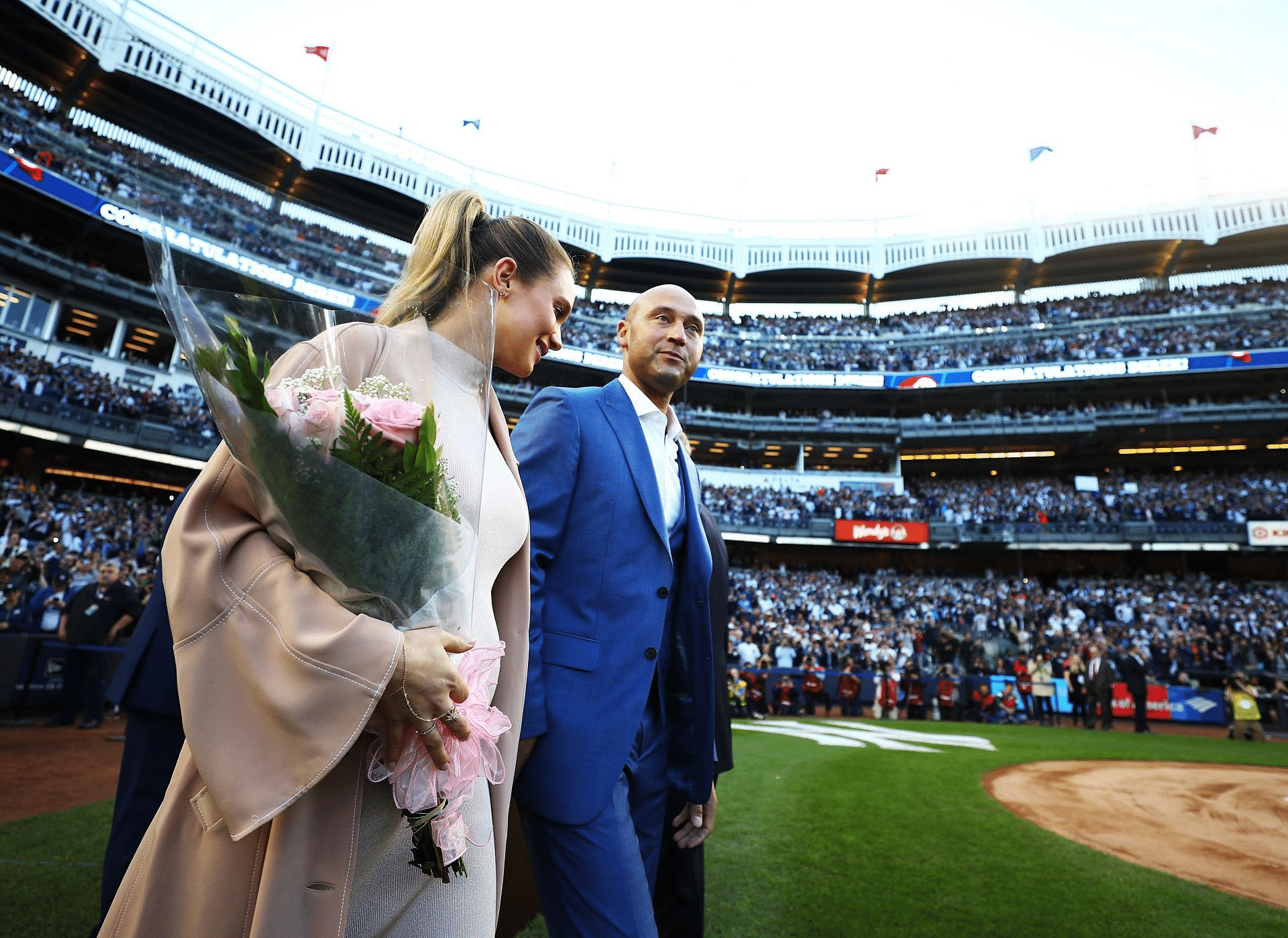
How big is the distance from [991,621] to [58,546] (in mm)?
26181

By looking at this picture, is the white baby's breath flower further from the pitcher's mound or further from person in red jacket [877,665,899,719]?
person in red jacket [877,665,899,719]

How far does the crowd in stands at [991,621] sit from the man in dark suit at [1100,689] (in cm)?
236

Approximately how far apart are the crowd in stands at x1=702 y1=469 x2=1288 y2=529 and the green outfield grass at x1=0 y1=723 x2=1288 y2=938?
25.3 m

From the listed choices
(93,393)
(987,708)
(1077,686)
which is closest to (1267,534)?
(1077,686)

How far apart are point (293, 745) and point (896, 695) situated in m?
16.5

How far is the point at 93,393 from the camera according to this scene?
23.0m

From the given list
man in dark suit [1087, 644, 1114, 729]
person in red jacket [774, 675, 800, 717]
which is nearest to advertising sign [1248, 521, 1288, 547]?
man in dark suit [1087, 644, 1114, 729]

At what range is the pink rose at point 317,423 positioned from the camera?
119 cm

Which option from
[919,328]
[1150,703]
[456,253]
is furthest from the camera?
[919,328]

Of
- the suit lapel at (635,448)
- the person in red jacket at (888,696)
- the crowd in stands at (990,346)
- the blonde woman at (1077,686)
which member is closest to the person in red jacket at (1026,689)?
the blonde woman at (1077,686)

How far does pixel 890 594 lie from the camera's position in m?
27.2

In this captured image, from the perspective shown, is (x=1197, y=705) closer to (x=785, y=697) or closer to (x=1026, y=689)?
(x=1026, y=689)

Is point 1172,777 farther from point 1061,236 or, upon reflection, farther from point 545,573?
point 1061,236

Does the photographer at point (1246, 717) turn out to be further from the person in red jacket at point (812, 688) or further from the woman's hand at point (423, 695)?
the woman's hand at point (423, 695)
